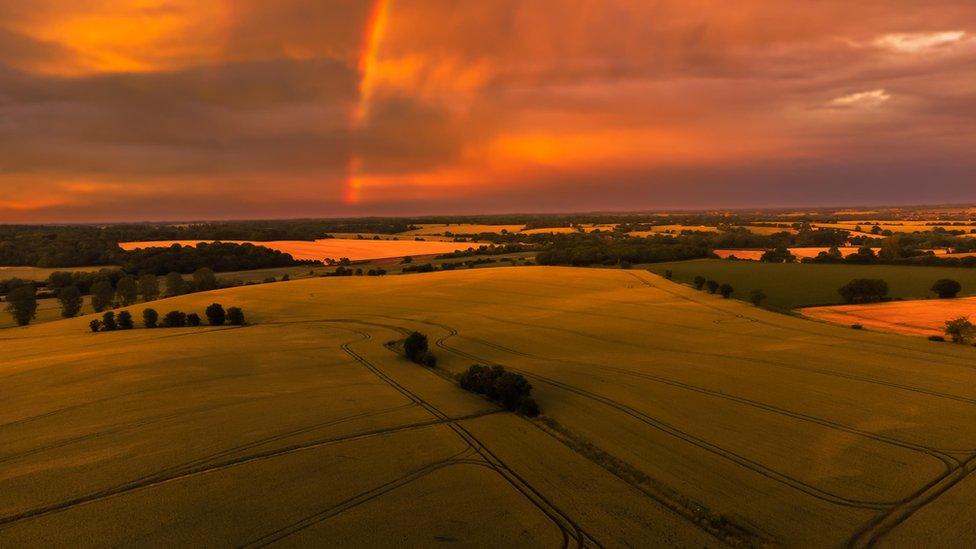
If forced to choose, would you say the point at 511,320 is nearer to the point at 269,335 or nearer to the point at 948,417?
the point at 269,335

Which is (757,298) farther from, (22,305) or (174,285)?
(22,305)

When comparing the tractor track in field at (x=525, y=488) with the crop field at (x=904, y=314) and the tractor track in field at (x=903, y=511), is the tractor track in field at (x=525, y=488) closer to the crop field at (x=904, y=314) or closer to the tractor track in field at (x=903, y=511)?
the tractor track in field at (x=903, y=511)

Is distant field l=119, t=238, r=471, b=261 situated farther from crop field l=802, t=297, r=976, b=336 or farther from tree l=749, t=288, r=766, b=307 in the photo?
crop field l=802, t=297, r=976, b=336

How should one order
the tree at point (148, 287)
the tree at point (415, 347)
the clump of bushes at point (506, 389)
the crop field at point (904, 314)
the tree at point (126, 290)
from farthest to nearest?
the tree at point (148, 287)
the tree at point (126, 290)
the crop field at point (904, 314)
the tree at point (415, 347)
the clump of bushes at point (506, 389)

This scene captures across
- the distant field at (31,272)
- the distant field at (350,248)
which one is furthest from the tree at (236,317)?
the distant field at (31,272)

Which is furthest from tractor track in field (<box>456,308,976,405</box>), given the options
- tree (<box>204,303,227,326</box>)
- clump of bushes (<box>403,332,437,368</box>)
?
tree (<box>204,303,227,326</box>)

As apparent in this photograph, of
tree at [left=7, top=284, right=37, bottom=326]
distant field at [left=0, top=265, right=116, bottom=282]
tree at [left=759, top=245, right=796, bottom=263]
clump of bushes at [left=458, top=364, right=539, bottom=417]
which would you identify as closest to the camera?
clump of bushes at [left=458, top=364, right=539, bottom=417]

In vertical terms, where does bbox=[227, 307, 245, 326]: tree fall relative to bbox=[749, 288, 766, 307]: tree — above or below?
above

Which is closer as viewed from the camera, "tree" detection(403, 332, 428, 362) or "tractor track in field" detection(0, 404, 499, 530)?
"tractor track in field" detection(0, 404, 499, 530)
